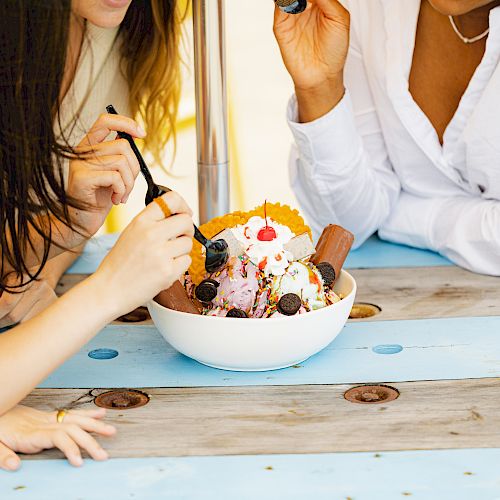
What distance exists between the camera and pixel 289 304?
961 mm

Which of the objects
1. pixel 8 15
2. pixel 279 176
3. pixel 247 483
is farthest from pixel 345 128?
pixel 279 176

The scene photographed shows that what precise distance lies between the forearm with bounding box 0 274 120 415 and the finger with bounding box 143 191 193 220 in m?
0.09

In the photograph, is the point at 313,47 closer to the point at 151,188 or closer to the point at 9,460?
the point at 151,188

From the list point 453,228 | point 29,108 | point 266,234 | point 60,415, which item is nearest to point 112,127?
point 29,108

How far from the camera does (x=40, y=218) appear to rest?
44.2 inches

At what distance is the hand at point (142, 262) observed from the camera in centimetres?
92

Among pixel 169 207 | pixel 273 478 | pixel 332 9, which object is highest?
pixel 332 9

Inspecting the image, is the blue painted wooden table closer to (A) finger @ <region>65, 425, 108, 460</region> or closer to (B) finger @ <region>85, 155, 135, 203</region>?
(A) finger @ <region>65, 425, 108, 460</region>

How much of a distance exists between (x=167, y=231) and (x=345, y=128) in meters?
0.63

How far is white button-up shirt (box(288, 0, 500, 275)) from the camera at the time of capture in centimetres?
145

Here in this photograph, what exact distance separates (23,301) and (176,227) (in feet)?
1.10

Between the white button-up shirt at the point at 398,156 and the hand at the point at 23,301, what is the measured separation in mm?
512

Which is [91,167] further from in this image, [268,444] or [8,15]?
[268,444]

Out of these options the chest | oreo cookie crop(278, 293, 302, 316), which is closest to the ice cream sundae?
oreo cookie crop(278, 293, 302, 316)
